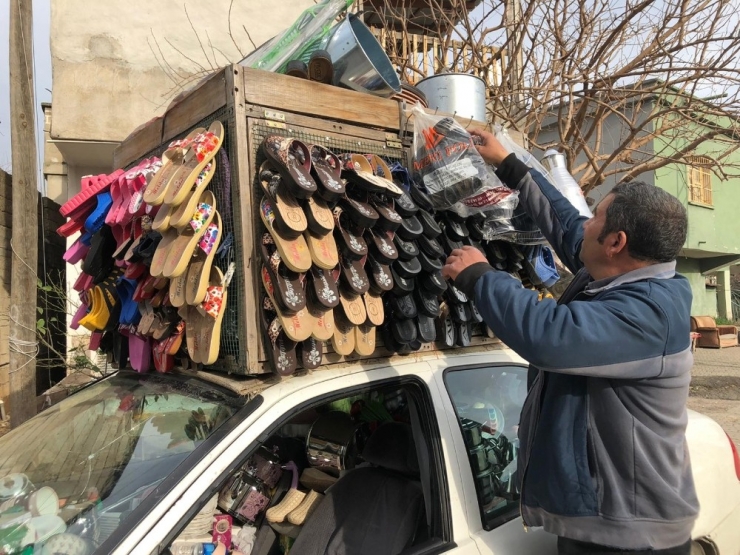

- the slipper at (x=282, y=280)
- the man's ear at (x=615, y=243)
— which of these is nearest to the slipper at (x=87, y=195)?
the slipper at (x=282, y=280)

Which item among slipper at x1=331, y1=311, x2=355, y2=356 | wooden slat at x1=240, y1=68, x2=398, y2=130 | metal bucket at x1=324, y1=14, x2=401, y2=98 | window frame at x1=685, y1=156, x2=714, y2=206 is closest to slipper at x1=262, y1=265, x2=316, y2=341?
slipper at x1=331, y1=311, x2=355, y2=356

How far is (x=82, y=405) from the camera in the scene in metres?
2.11

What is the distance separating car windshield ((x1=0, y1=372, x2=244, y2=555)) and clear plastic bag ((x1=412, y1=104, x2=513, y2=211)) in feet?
3.78

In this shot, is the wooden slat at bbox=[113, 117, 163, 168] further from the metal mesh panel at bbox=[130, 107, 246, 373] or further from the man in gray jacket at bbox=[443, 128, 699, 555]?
the man in gray jacket at bbox=[443, 128, 699, 555]

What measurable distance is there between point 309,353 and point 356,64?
1267 mm

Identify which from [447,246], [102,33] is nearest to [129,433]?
[447,246]

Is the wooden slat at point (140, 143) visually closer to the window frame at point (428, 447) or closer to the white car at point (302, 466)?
the white car at point (302, 466)

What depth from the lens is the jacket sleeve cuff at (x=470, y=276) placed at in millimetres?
1535

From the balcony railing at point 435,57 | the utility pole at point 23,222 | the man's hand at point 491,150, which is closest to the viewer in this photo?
the man's hand at point 491,150

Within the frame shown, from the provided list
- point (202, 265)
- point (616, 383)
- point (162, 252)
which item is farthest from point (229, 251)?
point (616, 383)

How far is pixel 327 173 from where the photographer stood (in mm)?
1812

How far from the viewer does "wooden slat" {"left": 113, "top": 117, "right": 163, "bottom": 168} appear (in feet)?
A: 8.00

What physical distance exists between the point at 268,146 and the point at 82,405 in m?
1.27

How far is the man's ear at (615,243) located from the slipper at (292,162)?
2.89 feet
